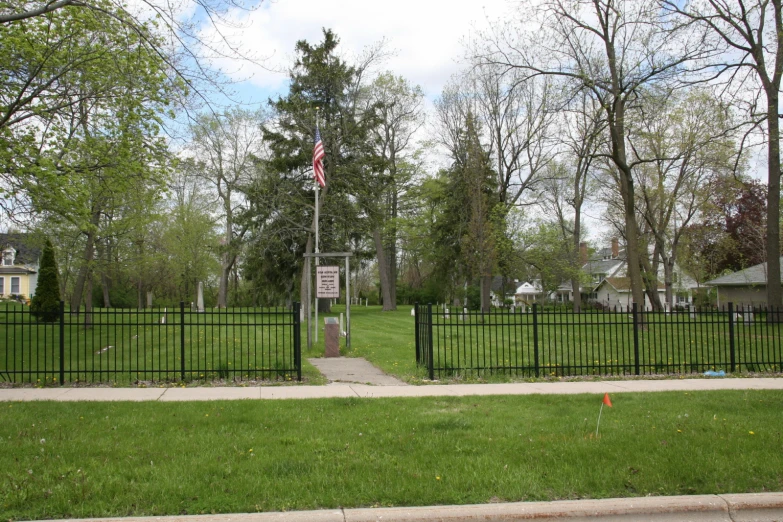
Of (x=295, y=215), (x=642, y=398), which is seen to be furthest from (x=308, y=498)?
(x=295, y=215)

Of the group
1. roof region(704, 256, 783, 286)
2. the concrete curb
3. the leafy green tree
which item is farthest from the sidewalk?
roof region(704, 256, 783, 286)

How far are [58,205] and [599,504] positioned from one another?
14.7 m

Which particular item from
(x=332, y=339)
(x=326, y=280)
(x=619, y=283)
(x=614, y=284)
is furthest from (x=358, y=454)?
(x=614, y=284)

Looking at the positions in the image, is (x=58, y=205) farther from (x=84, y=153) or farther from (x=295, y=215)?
(x=295, y=215)

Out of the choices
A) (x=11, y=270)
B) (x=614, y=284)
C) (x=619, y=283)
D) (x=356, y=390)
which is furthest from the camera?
(x=614, y=284)

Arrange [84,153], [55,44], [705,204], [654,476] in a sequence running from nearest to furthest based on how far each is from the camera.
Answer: [654,476]
[55,44]
[84,153]
[705,204]

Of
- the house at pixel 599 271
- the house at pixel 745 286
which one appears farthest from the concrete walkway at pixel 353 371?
the house at pixel 599 271

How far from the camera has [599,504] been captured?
507 cm

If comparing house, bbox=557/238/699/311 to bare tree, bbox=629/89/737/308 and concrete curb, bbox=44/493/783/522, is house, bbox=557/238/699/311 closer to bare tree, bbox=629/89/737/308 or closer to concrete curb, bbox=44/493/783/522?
bare tree, bbox=629/89/737/308

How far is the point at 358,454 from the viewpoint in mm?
6219

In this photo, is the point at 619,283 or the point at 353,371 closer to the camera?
the point at 353,371

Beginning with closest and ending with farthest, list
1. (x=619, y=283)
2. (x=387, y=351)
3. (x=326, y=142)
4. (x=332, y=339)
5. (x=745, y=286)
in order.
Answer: (x=332, y=339), (x=387, y=351), (x=326, y=142), (x=745, y=286), (x=619, y=283)

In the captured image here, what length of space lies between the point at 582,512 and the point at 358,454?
226 centimetres

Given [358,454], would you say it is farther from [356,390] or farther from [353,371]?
[353,371]
